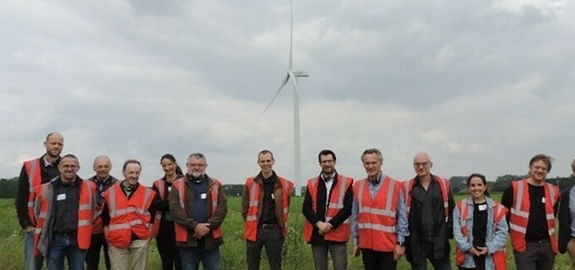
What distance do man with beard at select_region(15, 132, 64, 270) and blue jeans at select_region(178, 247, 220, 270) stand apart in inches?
68.6

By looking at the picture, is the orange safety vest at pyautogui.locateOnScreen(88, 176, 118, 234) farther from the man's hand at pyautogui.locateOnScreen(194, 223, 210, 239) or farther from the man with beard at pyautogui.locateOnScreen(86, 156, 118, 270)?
the man's hand at pyautogui.locateOnScreen(194, 223, 210, 239)

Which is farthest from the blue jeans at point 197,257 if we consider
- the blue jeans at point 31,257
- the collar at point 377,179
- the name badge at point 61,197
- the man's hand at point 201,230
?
the collar at point 377,179

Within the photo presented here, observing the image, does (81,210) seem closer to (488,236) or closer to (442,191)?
(442,191)

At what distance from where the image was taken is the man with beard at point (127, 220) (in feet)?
22.7

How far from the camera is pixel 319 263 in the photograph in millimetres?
7242

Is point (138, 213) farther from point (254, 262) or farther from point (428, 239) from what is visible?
point (428, 239)

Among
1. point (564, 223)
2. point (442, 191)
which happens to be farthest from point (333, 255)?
point (564, 223)

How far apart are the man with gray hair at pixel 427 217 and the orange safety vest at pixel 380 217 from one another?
218 millimetres

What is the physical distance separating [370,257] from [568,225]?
7.67ft

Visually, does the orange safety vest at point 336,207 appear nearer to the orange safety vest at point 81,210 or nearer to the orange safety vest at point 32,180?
the orange safety vest at point 81,210

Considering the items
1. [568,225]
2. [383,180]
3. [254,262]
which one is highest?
[383,180]

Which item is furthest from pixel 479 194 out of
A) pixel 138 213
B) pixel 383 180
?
pixel 138 213

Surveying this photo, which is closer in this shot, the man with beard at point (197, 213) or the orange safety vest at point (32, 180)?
the orange safety vest at point (32, 180)

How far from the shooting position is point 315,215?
7.17m
